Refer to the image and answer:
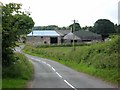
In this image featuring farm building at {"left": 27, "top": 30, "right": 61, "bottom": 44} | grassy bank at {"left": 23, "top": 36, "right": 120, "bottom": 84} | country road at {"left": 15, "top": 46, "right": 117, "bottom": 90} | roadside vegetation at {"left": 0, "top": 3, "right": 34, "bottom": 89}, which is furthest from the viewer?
farm building at {"left": 27, "top": 30, "right": 61, "bottom": 44}

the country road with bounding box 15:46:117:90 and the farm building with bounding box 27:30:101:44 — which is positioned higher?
the farm building with bounding box 27:30:101:44

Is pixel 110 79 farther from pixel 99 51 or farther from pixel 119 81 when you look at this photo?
pixel 99 51

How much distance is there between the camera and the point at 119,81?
26891 mm

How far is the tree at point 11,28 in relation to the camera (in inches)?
1113

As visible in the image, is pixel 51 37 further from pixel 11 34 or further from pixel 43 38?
pixel 11 34

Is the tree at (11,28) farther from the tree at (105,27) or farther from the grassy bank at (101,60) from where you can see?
the tree at (105,27)

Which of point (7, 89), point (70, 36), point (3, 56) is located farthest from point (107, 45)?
point (70, 36)

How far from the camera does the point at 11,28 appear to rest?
1141 inches

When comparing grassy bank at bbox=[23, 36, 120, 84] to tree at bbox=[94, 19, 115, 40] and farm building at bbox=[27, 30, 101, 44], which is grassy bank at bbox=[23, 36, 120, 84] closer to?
→ farm building at bbox=[27, 30, 101, 44]

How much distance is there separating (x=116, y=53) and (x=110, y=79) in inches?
343

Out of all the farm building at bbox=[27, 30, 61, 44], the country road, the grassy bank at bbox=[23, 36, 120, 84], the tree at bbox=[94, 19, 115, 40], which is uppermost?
the tree at bbox=[94, 19, 115, 40]

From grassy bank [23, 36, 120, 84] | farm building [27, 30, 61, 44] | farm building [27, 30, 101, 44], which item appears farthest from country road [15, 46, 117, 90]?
farm building [27, 30, 61, 44]

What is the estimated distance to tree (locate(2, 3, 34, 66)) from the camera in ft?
92.7

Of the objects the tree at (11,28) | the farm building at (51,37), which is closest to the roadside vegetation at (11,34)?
the tree at (11,28)
